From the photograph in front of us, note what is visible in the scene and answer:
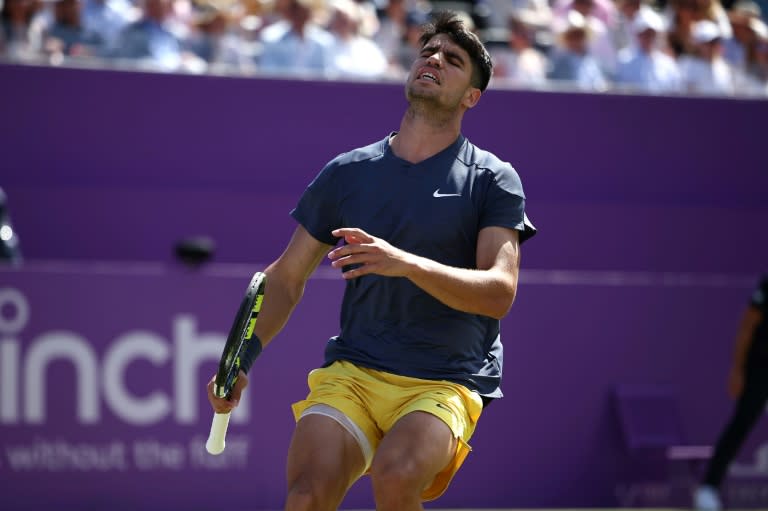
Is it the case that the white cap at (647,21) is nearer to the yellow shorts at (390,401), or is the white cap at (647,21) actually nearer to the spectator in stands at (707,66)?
the spectator in stands at (707,66)

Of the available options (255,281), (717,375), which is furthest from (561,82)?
(255,281)

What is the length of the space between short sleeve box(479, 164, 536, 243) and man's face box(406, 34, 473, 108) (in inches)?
12.4

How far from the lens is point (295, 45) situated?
10703mm

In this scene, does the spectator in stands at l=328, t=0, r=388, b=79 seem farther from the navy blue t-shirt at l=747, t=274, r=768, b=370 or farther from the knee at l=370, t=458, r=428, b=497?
the knee at l=370, t=458, r=428, b=497

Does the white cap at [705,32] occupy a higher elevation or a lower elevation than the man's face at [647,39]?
lower

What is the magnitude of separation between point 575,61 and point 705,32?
1949 millimetres

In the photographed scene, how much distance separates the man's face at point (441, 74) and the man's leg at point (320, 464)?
1150mm

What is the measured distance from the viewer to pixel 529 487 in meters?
9.12

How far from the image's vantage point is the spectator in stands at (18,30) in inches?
395

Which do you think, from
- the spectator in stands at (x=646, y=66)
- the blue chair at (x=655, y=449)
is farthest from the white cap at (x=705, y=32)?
the blue chair at (x=655, y=449)

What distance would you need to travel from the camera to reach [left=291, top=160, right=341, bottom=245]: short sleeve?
15.3 feet

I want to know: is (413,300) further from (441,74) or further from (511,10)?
(511,10)

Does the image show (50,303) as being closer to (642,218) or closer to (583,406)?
(583,406)

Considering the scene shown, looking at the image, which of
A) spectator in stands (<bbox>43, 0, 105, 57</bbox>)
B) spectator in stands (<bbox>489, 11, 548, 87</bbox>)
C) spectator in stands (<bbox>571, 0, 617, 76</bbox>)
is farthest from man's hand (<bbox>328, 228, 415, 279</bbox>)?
spectator in stands (<bbox>571, 0, 617, 76</bbox>)
